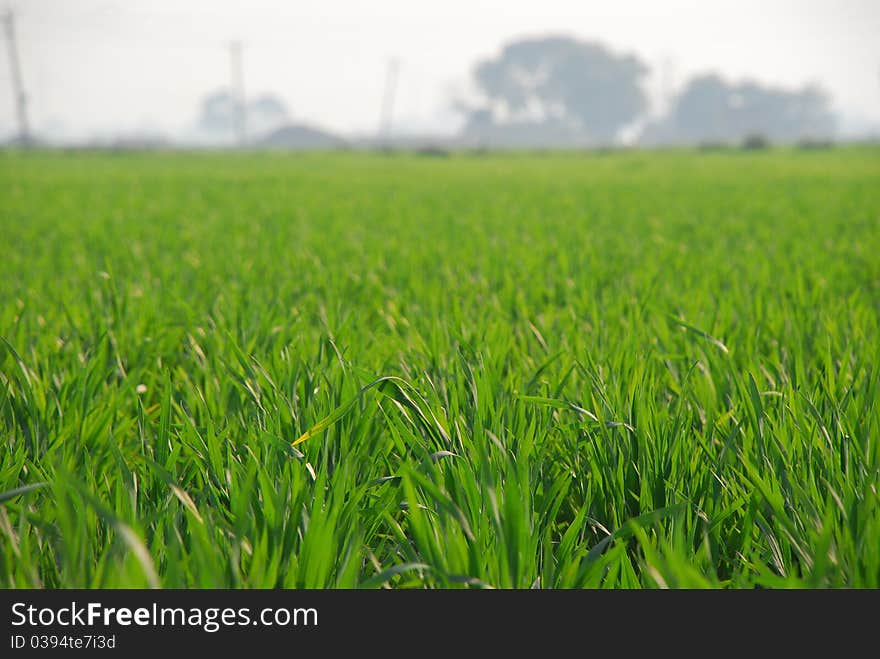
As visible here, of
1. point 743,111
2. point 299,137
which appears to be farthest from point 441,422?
point 743,111

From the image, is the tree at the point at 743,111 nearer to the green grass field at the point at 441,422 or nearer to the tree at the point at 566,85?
the tree at the point at 566,85

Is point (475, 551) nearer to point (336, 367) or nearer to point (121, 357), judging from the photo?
point (336, 367)

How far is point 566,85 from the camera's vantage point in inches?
3546

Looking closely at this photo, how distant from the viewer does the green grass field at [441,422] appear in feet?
3.04

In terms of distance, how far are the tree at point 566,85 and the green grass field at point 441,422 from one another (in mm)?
91486

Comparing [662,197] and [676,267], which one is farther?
[662,197]

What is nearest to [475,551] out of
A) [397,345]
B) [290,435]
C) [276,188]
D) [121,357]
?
[290,435]

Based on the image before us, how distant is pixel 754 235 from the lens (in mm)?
5133

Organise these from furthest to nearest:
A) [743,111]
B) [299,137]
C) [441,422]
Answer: [743,111] → [299,137] → [441,422]

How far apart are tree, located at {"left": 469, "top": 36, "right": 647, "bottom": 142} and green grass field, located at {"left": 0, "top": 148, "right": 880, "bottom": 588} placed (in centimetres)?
9149

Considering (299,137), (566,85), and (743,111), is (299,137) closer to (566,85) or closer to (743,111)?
(566,85)

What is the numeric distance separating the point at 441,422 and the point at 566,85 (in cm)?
9602

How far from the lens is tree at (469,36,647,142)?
89750mm

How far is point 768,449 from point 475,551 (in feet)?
2.10
